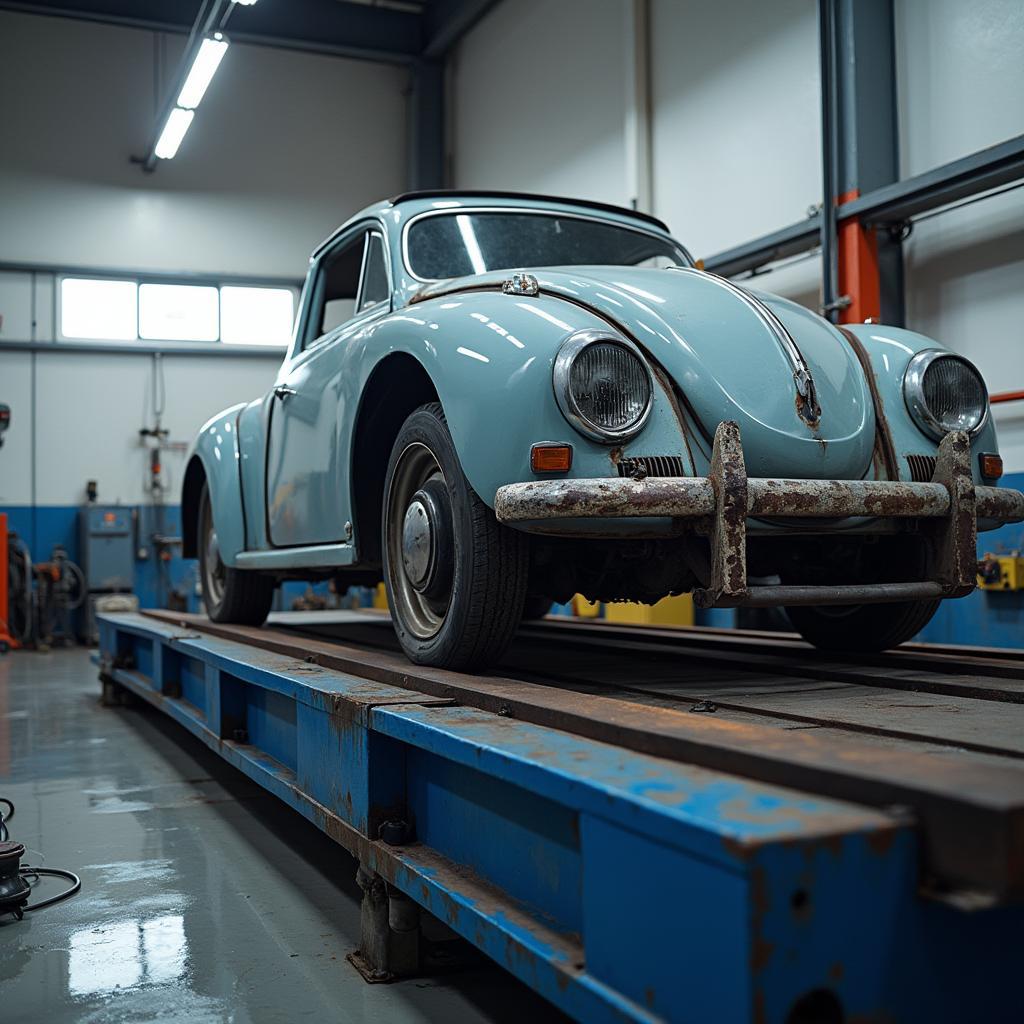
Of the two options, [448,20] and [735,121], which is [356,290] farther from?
[448,20]

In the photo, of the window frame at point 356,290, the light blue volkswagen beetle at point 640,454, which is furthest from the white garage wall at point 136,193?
the light blue volkswagen beetle at point 640,454

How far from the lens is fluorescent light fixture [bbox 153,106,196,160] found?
39.2ft

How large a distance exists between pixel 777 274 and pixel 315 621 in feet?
15.3

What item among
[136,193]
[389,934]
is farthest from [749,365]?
[136,193]

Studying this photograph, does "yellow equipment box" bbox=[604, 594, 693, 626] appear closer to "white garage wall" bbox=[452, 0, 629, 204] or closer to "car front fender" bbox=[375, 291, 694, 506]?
"white garage wall" bbox=[452, 0, 629, 204]

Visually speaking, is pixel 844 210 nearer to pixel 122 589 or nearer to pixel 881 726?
pixel 881 726

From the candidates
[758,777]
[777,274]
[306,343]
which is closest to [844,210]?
[777,274]

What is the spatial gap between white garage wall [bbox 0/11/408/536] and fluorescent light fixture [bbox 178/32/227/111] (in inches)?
103

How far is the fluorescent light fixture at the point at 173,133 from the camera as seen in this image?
11.9 metres

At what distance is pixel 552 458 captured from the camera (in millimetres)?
2475

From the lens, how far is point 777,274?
343 inches

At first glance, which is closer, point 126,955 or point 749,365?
point 126,955

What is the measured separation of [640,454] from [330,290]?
2486 millimetres

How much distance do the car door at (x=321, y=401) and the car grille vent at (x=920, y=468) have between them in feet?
5.39
